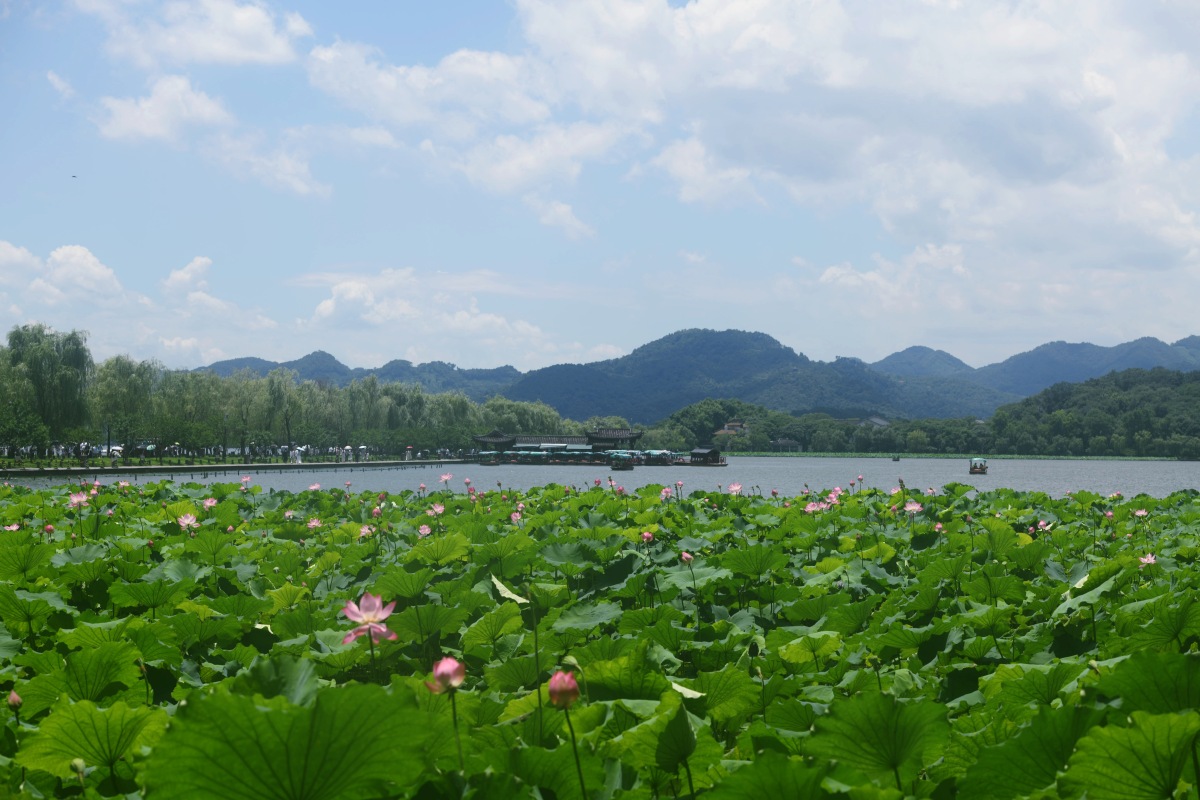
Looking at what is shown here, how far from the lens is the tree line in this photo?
49.1 metres

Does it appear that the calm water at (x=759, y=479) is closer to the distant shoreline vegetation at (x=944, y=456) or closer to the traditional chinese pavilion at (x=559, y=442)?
the distant shoreline vegetation at (x=944, y=456)

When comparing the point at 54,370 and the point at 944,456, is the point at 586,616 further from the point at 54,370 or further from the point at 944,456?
the point at 944,456

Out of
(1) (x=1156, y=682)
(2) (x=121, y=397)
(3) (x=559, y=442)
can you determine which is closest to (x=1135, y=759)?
(1) (x=1156, y=682)

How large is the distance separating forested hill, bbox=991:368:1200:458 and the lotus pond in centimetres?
11578

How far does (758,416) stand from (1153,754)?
582 ft

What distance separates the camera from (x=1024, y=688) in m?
2.30

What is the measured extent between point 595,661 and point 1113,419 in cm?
12622

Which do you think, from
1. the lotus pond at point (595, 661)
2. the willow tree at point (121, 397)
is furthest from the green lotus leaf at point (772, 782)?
the willow tree at point (121, 397)

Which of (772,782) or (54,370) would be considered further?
(54,370)

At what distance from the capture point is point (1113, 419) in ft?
357

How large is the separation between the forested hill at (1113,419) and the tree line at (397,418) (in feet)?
0.60

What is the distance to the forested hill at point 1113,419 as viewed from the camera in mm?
102500

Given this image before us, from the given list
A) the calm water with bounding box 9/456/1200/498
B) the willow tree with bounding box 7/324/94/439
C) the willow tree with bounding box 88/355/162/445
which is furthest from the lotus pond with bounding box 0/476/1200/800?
the willow tree with bounding box 88/355/162/445

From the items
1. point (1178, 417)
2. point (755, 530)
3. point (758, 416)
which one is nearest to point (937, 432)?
point (1178, 417)
